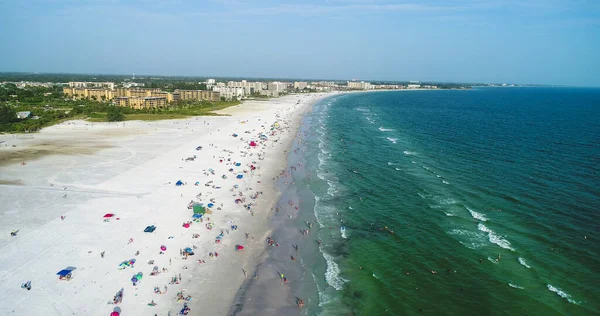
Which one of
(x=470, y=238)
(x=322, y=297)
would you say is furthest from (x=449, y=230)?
(x=322, y=297)

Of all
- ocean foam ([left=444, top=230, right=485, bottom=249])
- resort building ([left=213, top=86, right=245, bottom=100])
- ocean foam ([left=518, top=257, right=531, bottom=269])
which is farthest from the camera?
resort building ([left=213, top=86, right=245, bottom=100])

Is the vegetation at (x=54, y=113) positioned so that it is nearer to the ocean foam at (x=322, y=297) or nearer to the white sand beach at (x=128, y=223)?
the white sand beach at (x=128, y=223)

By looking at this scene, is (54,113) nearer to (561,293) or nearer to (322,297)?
(322,297)

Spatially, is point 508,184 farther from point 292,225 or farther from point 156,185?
point 156,185

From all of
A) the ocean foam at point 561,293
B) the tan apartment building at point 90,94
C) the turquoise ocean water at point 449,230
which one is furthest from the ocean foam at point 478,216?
the tan apartment building at point 90,94

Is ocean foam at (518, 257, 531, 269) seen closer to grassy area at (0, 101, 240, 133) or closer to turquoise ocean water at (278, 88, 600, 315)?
turquoise ocean water at (278, 88, 600, 315)

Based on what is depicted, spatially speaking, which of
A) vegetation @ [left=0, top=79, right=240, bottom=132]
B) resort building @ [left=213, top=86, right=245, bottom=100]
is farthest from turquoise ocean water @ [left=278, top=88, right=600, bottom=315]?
resort building @ [left=213, top=86, right=245, bottom=100]

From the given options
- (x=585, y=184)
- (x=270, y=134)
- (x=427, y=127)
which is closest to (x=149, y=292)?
(x=585, y=184)
